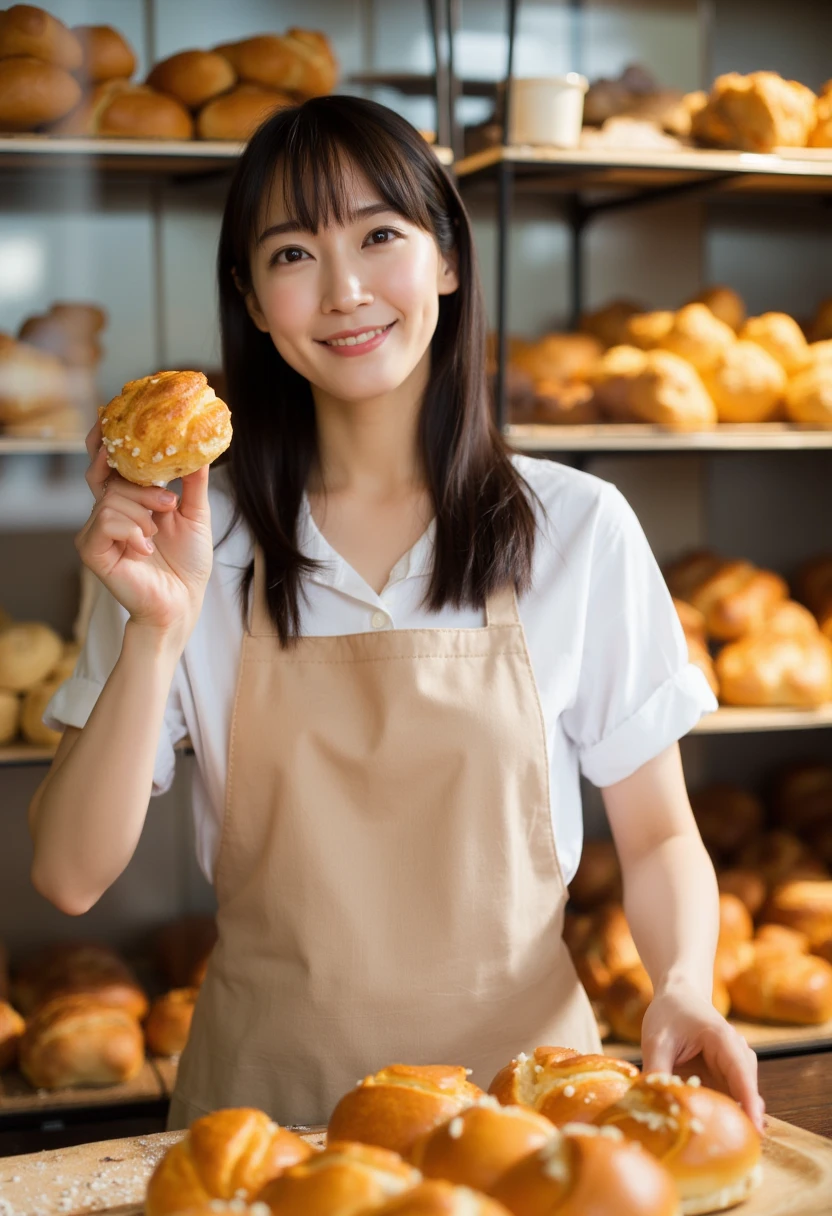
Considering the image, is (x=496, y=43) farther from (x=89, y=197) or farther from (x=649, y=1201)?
(x=649, y=1201)

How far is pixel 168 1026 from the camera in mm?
2271

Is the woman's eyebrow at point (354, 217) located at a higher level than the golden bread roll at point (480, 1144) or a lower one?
higher

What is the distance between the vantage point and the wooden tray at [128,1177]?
88 cm

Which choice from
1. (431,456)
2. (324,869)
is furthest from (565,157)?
(324,869)

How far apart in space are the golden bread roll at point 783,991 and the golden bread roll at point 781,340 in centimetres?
116

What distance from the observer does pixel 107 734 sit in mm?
1257

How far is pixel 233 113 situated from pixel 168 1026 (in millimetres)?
1593

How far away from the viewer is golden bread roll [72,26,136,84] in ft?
7.69

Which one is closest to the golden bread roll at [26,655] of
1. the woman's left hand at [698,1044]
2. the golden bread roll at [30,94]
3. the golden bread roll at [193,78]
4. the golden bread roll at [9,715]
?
the golden bread roll at [9,715]

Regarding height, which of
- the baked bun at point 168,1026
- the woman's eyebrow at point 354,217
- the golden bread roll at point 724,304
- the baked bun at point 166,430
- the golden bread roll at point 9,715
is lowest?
the baked bun at point 168,1026

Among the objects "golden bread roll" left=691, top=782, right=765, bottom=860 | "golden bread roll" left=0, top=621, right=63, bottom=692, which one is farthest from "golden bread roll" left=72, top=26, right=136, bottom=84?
"golden bread roll" left=691, top=782, right=765, bottom=860

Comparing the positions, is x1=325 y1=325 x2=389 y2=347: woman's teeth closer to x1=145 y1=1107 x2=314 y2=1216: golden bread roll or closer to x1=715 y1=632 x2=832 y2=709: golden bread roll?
x1=145 y1=1107 x2=314 y2=1216: golden bread roll

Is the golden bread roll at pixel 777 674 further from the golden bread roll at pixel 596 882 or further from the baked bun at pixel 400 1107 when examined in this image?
the baked bun at pixel 400 1107

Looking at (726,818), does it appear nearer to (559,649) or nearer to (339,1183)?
(559,649)
